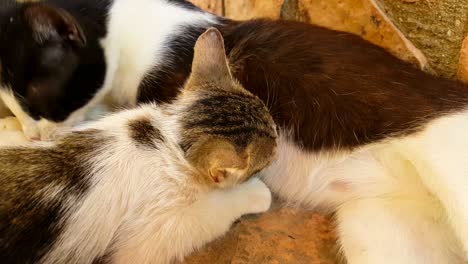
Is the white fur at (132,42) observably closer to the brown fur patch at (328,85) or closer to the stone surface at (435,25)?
the brown fur patch at (328,85)

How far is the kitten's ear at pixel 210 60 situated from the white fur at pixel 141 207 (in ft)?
0.55

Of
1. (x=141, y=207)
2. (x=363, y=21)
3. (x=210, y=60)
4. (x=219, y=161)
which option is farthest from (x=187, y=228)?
(x=363, y=21)

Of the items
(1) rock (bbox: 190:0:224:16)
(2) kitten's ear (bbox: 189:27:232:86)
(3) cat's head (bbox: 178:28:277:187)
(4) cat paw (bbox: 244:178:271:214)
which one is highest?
(2) kitten's ear (bbox: 189:27:232:86)

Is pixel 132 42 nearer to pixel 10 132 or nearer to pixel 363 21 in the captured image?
pixel 10 132

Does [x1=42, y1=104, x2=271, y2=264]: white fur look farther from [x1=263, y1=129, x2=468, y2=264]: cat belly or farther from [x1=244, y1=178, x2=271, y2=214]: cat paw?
[x1=263, y1=129, x2=468, y2=264]: cat belly

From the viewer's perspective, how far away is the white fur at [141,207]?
4.75ft

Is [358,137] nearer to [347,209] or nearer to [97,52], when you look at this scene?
[347,209]

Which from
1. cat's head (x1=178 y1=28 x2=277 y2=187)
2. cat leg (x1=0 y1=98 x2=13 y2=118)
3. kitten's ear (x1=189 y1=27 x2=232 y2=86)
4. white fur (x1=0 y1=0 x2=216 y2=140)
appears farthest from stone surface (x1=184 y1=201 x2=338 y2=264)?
cat leg (x1=0 y1=98 x2=13 y2=118)

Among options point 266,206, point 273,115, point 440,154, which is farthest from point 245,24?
point 440,154

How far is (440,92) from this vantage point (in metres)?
1.68

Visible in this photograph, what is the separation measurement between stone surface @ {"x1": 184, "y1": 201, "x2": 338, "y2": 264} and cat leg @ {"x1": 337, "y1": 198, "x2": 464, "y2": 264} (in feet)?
0.33

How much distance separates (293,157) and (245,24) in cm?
49

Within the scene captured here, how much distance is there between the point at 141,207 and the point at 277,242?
0.45 meters

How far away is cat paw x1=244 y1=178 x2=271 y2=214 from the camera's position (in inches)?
68.3
